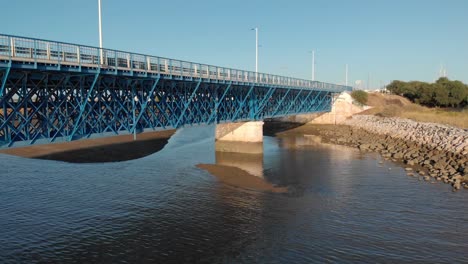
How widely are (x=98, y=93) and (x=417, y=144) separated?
38127 mm

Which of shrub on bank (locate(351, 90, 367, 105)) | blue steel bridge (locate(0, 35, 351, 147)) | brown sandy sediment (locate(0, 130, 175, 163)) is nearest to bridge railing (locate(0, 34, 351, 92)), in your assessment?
blue steel bridge (locate(0, 35, 351, 147))

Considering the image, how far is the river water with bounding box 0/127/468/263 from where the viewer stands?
53.3 ft

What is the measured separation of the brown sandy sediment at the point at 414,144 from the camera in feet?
100.0

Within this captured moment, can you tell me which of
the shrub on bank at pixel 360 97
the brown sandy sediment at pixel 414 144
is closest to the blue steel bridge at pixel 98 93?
the brown sandy sediment at pixel 414 144

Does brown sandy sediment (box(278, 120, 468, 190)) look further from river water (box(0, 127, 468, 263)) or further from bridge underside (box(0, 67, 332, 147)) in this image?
bridge underside (box(0, 67, 332, 147))

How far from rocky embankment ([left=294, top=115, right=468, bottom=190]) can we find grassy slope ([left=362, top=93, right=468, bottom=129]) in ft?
20.3

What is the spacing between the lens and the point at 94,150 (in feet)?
138

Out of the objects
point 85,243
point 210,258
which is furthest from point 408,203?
point 85,243

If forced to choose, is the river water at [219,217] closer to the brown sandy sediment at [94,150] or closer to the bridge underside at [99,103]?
the brown sandy sediment at [94,150]

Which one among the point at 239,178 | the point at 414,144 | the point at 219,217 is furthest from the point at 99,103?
the point at 414,144

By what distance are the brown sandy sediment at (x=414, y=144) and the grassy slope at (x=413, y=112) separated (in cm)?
610

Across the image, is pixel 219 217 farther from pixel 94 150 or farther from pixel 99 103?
pixel 94 150

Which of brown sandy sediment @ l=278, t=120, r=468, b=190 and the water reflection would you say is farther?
the water reflection

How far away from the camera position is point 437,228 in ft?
62.2
